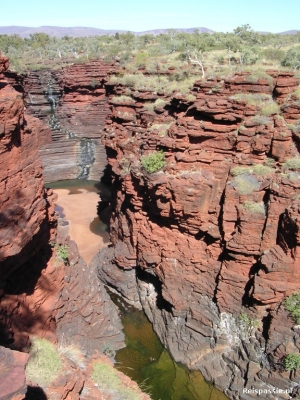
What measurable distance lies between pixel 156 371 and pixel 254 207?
8.23 m

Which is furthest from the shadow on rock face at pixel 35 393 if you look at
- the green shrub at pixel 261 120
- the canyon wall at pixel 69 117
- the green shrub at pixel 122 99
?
the canyon wall at pixel 69 117

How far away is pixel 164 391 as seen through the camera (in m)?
13.9

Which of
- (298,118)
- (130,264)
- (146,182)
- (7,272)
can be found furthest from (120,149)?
(7,272)

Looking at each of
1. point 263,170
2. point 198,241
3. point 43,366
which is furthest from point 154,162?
point 43,366

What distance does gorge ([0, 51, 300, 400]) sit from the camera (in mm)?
10742

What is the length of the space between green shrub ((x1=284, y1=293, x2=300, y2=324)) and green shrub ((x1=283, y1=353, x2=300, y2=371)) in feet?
3.83

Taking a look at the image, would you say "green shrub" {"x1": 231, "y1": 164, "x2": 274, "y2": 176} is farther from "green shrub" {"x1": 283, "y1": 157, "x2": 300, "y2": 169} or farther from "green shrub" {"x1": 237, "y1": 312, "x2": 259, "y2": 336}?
"green shrub" {"x1": 237, "y1": 312, "x2": 259, "y2": 336}

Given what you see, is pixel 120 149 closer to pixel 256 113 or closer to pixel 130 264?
pixel 130 264

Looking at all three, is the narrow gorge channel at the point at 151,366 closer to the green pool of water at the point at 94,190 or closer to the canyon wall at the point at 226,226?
the canyon wall at the point at 226,226

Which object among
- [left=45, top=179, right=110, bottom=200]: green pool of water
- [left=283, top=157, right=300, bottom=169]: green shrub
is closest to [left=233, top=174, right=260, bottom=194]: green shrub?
[left=283, top=157, right=300, bottom=169]: green shrub

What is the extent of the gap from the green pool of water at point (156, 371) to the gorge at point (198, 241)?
459 millimetres

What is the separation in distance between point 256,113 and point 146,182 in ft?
17.5

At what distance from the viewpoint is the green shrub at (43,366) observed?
268 inches

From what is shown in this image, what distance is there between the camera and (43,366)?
284 inches
